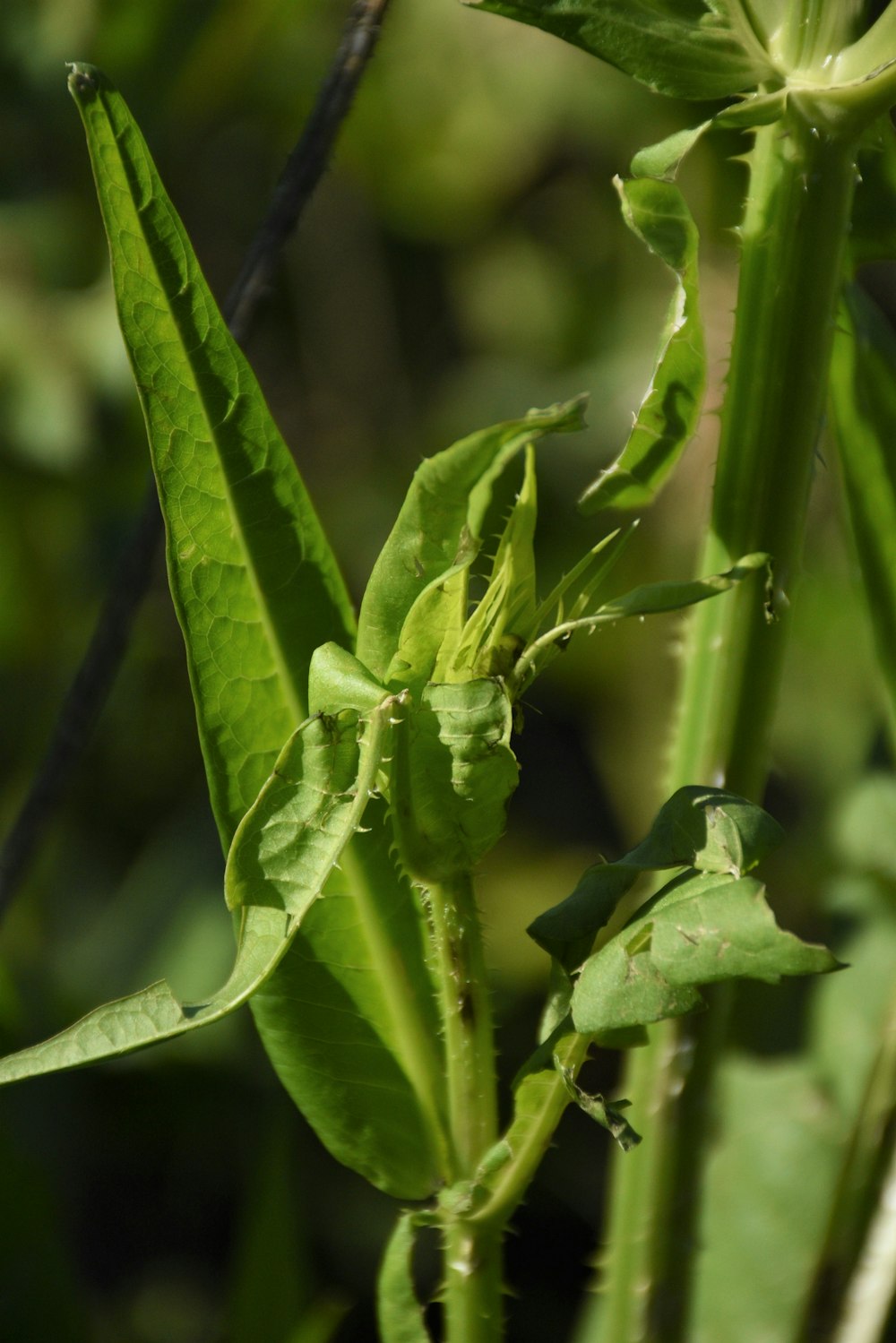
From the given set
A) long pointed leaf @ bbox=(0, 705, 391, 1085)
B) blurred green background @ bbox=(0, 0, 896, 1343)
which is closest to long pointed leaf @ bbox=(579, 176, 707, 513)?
long pointed leaf @ bbox=(0, 705, 391, 1085)

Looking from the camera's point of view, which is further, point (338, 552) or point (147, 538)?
point (338, 552)

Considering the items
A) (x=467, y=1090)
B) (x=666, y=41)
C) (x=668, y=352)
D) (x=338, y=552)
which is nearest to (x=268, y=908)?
(x=467, y=1090)

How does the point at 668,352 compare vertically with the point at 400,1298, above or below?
above

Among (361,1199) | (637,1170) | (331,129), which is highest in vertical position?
(331,129)

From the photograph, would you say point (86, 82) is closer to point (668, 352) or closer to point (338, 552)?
point (668, 352)

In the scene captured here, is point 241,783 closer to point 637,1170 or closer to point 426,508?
point 426,508

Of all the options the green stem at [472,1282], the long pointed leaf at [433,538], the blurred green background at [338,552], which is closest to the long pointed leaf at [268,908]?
the long pointed leaf at [433,538]

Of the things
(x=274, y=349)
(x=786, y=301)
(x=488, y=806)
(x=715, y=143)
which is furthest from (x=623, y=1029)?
(x=274, y=349)
